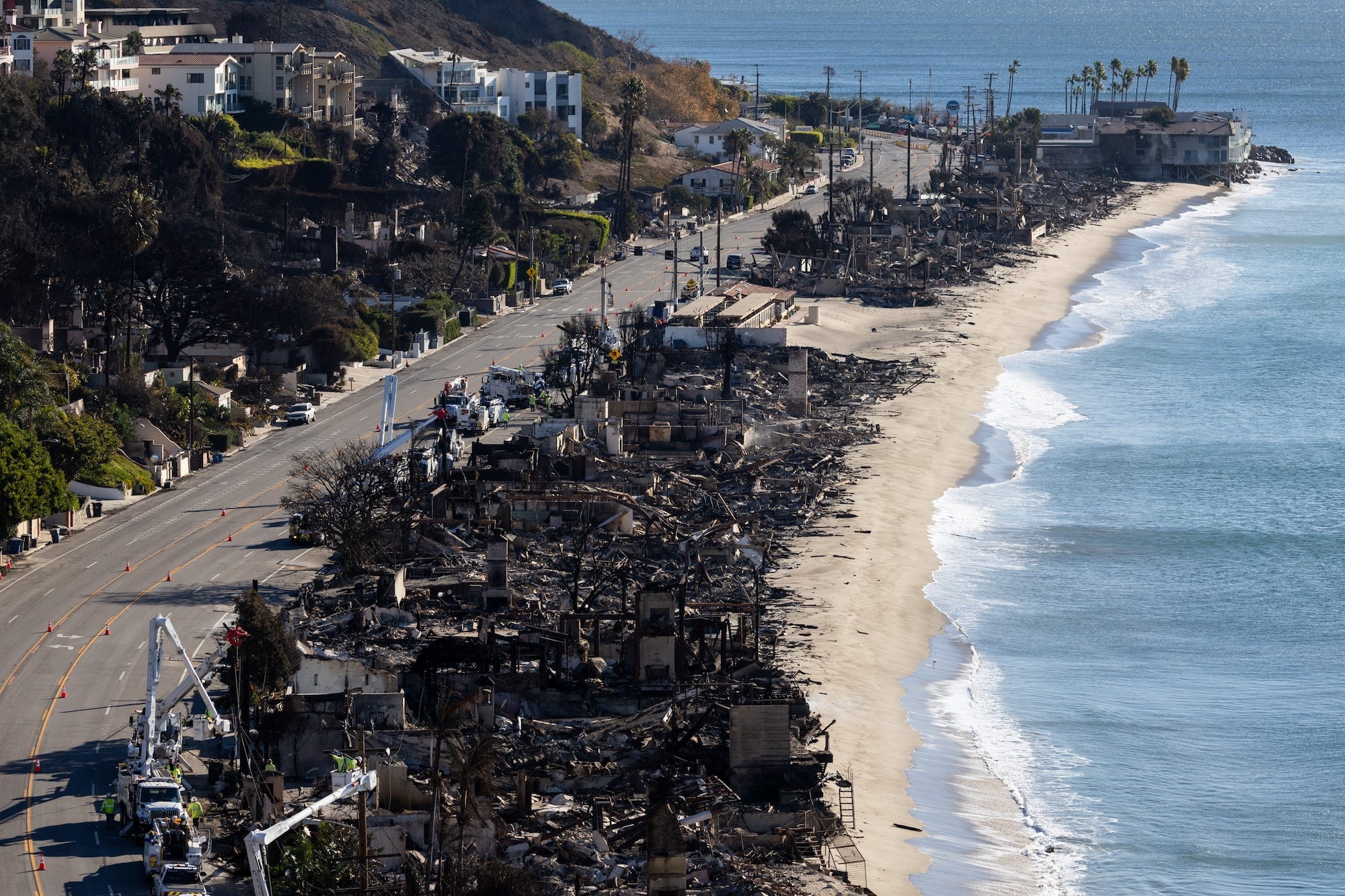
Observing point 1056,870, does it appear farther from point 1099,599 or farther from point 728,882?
point 1099,599

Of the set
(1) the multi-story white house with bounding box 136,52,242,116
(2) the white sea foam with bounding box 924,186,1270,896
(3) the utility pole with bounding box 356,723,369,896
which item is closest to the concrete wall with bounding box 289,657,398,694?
(3) the utility pole with bounding box 356,723,369,896

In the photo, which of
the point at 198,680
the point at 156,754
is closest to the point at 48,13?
the point at 198,680

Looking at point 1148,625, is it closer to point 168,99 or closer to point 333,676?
point 333,676

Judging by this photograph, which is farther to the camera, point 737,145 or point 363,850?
point 737,145

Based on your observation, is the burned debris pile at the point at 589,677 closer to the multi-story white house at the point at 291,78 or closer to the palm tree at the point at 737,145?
the multi-story white house at the point at 291,78

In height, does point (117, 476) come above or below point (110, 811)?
above

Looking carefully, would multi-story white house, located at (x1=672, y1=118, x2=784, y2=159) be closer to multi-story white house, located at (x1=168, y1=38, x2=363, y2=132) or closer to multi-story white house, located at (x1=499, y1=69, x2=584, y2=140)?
multi-story white house, located at (x1=499, y1=69, x2=584, y2=140)

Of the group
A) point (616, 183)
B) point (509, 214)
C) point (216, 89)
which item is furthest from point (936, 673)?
point (616, 183)
